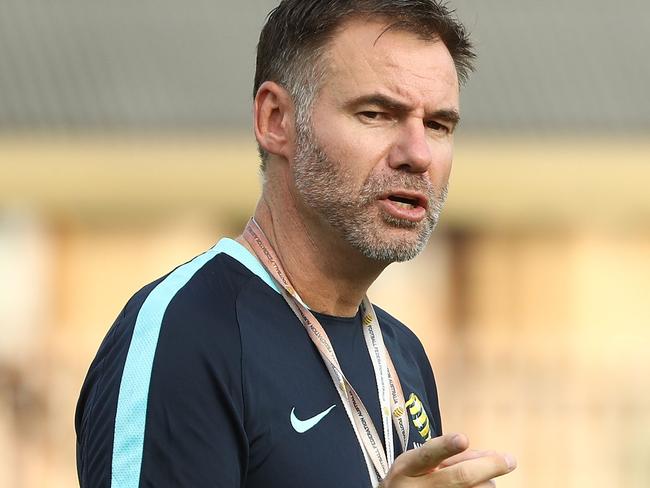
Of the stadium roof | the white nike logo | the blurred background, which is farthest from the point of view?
the stadium roof

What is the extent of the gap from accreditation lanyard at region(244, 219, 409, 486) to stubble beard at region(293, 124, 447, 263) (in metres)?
0.17

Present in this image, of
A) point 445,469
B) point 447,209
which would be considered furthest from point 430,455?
point 447,209

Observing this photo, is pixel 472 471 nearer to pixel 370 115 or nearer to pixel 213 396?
pixel 213 396

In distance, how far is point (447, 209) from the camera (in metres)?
12.6

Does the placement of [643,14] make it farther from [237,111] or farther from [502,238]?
[237,111]

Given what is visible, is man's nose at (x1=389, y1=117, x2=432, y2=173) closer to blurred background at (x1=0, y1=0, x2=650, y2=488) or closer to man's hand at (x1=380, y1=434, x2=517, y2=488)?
man's hand at (x1=380, y1=434, x2=517, y2=488)

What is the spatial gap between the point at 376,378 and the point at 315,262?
0.31 metres

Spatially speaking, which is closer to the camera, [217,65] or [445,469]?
[445,469]

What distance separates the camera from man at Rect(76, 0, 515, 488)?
2.62 m

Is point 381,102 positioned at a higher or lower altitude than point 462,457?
higher

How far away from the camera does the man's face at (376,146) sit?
9.76 feet

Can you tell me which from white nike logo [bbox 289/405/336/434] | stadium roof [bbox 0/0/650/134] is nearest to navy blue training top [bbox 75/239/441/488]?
white nike logo [bbox 289/405/336/434]

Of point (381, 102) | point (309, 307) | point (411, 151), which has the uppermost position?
point (381, 102)

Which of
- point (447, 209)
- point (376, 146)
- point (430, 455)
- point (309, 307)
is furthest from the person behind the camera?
point (447, 209)
